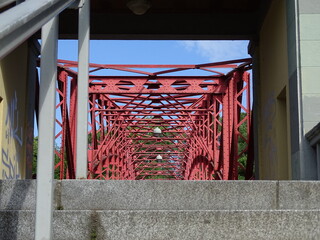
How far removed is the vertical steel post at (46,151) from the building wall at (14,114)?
560 cm

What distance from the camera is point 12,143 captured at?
33.8 feet

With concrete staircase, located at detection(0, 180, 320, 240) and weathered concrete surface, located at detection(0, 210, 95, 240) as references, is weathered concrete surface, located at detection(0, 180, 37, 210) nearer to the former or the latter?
concrete staircase, located at detection(0, 180, 320, 240)

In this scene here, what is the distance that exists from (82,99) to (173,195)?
1.35 metres

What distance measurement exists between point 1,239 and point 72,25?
857 cm

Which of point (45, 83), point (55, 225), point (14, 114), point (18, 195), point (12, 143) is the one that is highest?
point (14, 114)

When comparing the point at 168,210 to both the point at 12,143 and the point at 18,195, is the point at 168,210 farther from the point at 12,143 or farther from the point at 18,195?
the point at 12,143

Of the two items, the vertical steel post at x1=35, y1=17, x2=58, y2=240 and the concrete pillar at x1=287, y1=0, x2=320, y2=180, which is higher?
the concrete pillar at x1=287, y1=0, x2=320, y2=180

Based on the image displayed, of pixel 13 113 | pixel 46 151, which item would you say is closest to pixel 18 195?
pixel 46 151

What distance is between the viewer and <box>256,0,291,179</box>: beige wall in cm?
919

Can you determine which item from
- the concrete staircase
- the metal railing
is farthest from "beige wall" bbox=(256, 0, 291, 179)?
the metal railing

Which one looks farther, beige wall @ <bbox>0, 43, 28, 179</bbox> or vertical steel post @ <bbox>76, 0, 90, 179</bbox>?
beige wall @ <bbox>0, 43, 28, 179</bbox>

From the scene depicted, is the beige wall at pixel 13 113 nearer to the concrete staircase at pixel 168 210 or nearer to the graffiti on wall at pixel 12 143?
the graffiti on wall at pixel 12 143

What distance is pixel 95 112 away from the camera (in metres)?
23.2

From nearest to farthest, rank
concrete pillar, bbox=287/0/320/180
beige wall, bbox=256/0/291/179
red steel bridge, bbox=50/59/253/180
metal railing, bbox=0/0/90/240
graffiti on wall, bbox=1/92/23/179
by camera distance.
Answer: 1. metal railing, bbox=0/0/90/240
2. concrete pillar, bbox=287/0/320/180
3. beige wall, bbox=256/0/291/179
4. graffiti on wall, bbox=1/92/23/179
5. red steel bridge, bbox=50/59/253/180
